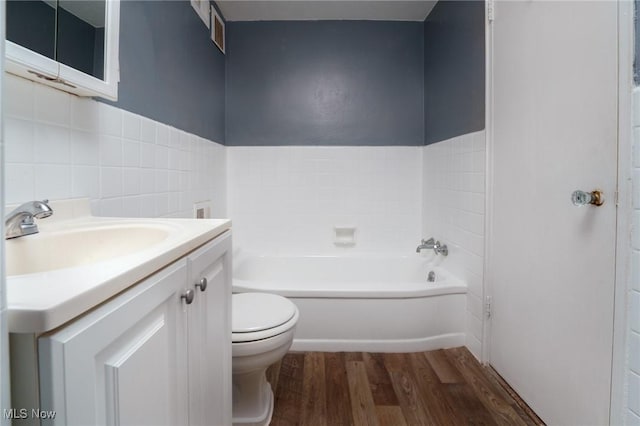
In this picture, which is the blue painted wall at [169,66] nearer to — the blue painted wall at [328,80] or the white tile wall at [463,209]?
the blue painted wall at [328,80]

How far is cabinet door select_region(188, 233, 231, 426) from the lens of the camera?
789mm

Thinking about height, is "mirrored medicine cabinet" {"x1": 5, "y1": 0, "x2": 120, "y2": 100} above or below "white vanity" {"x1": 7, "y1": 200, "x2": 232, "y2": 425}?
above

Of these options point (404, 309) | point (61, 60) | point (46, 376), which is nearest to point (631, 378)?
point (404, 309)

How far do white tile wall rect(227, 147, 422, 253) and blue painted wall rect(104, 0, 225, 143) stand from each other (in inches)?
21.8

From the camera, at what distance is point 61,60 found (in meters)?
0.98

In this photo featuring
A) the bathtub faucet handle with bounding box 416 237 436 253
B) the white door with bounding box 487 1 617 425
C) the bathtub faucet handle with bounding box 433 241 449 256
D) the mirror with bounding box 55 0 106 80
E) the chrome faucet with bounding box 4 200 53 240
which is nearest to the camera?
the chrome faucet with bounding box 4 200 53 240

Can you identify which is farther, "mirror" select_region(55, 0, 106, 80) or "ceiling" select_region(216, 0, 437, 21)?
"ceiling" select_region(216, 0, 437, 21)

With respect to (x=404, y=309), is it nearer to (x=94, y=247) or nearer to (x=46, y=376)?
(x=94, y=247)

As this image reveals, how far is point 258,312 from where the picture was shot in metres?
1.43

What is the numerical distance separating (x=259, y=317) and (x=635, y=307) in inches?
48.2

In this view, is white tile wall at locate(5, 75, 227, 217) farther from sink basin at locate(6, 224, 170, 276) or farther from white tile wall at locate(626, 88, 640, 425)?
white tile wall at locate(626, 88, 640, 425)

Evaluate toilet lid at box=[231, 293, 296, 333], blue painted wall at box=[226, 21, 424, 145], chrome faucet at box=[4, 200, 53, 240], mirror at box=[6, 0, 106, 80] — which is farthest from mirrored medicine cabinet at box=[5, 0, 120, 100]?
blue painted wall at box=[226, 21, 424, 145]

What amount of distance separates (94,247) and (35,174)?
0.25 metres

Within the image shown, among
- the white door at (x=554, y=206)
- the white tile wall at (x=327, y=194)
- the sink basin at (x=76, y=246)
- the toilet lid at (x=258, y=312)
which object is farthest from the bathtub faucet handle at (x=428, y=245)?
the sink basin at (x=76, y=246)
